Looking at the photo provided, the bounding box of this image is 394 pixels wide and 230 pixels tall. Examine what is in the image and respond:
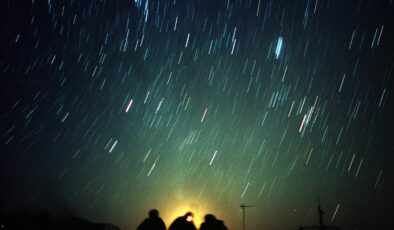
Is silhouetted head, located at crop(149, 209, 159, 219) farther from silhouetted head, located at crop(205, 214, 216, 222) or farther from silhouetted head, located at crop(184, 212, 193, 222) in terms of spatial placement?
silhouetted head, located at crop(205, 214, 216, 222)

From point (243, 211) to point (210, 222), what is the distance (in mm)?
50342

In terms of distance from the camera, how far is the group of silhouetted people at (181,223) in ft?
17.8

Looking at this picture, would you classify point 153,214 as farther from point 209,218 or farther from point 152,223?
point 209,218

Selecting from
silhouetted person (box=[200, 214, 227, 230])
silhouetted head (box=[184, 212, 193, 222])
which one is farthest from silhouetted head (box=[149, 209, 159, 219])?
silhouetted person (box=[200, 214, 227, 230])

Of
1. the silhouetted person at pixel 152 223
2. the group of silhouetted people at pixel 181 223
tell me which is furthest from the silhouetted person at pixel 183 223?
the silhouetted person at pixel 152 223

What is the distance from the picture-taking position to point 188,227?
5449mm

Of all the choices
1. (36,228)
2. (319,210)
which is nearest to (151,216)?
(36,228)

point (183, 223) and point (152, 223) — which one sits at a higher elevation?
point (183, 223)

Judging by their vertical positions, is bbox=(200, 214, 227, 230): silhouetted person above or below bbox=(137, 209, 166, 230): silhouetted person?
above

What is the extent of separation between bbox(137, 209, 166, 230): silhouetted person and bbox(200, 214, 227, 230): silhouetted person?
2.44 ft

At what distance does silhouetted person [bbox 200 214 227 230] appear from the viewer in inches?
218

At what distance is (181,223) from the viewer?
5.46m

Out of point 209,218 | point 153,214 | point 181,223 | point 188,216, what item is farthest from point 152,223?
point 209,218

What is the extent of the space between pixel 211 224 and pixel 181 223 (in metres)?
0.54
